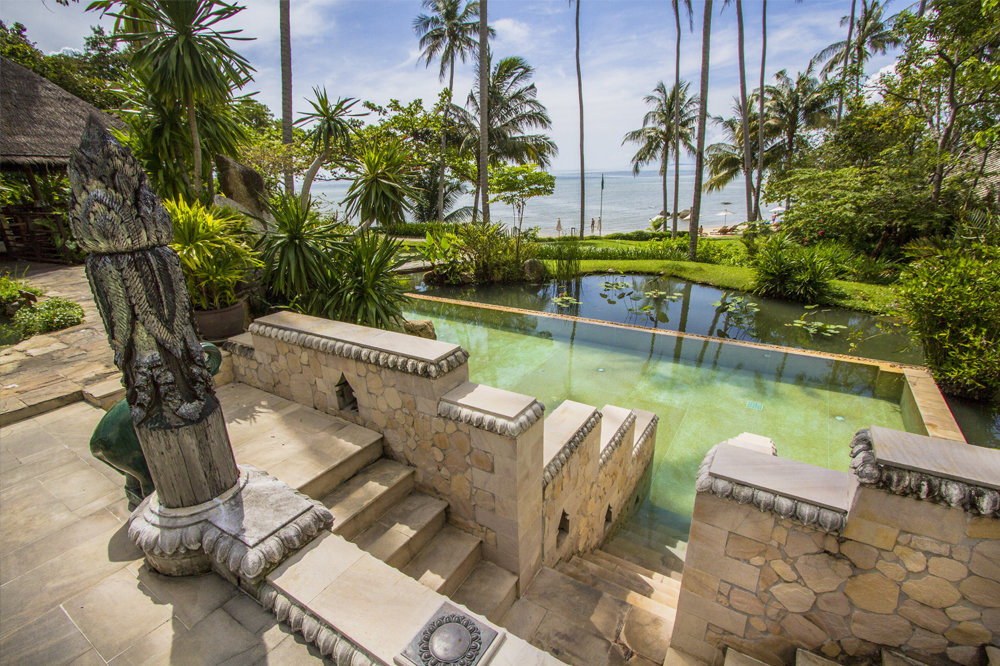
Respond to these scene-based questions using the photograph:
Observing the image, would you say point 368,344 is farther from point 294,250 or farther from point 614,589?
point 614,589

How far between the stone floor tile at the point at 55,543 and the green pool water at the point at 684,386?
4319 millimetres

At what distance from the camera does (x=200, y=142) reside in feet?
18.7

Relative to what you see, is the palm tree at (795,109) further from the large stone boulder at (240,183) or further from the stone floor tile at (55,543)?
the stone floor tile at (55,543)

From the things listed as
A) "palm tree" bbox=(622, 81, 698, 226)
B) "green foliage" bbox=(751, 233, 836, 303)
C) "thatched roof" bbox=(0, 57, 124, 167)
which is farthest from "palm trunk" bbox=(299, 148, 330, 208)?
"palm tree" bbox=(622, 81, 698, 226)

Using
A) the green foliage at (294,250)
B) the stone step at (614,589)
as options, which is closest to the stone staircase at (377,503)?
the stone step at (614,589)

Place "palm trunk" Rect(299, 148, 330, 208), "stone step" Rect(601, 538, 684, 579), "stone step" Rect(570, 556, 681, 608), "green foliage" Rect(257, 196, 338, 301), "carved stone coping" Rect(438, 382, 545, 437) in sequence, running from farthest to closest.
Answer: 1. "palm trunk" Rect(299, 148, 330, 208)
2. "green foliage" Rect(257, 196, 338, 301)
3. "stone step" Rect(601, 538, 684, 579)
4. "stone step" Rect(570, 556, 681, 608)
5. "carved stone coping" Rect(438, 382, 545, 437)

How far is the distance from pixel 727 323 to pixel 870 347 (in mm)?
2357

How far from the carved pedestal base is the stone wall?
201 centimetres

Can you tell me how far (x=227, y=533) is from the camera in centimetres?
197

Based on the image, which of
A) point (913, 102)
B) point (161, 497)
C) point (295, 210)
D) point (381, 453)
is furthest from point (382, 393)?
point (913, 102)

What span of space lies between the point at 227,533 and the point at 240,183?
7148mm

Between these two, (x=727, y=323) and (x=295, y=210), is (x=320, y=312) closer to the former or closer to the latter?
(x=295, y=210)

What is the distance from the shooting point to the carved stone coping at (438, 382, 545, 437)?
8.50ft

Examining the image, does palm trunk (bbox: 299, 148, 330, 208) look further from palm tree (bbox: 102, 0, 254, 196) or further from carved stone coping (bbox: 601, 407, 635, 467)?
carved stone coping (bbox: 601, 407, 635, 467)
